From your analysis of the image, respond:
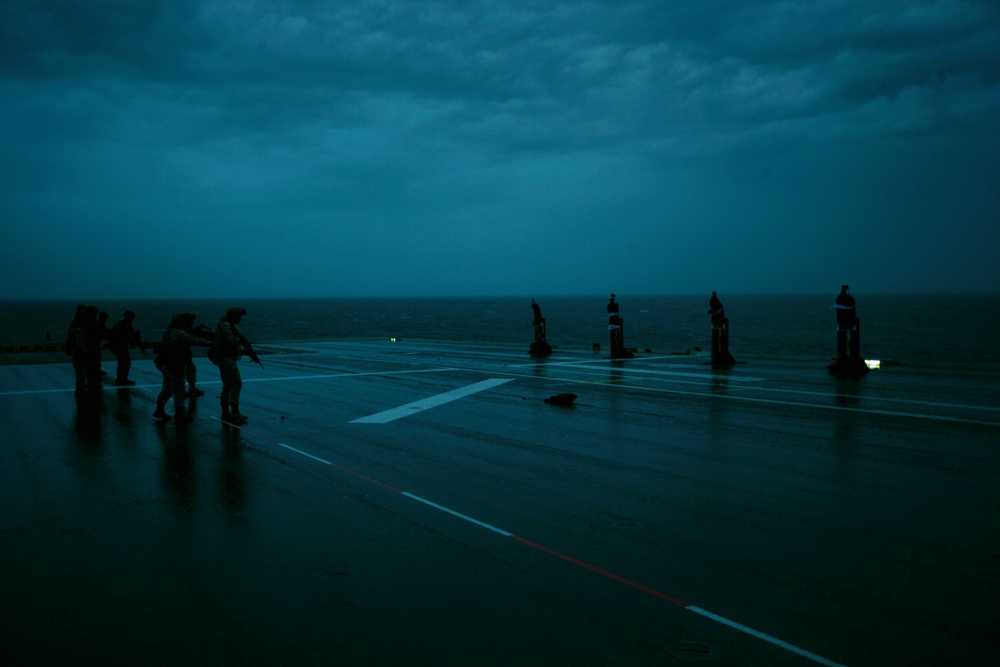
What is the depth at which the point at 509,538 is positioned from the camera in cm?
616

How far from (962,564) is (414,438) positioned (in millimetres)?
7080

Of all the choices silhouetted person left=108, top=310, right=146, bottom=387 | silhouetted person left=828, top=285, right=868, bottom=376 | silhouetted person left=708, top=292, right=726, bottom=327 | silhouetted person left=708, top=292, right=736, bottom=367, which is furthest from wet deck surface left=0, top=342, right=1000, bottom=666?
silhouetted person left=708, top=292, right=736, bottom=367

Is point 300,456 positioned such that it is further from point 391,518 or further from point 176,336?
point 176,336

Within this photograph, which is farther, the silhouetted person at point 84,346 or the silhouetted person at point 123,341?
the silhouetted person at point 123,341

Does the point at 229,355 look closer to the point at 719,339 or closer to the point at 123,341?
the point at 123,341

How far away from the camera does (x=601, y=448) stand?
32.8 feet

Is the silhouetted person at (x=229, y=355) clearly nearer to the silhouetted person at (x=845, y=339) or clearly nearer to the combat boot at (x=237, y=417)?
the combat boot at (x=237, y=417)

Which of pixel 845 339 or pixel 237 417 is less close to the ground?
pixel 845 339

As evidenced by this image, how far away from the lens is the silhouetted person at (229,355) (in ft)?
40.1

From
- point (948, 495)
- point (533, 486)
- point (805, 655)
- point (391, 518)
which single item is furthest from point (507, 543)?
point (948, 495)

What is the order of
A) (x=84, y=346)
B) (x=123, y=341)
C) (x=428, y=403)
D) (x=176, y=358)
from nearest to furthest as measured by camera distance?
(x=176, y=358)
(x=428, y=403)
(x=84, y=346)
(x=123, y=341)

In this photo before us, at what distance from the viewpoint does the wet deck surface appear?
431 cm

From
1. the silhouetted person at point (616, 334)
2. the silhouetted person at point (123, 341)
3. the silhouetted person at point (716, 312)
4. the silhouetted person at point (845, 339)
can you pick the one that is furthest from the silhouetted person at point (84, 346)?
the silhouetted person at point (845, 339)

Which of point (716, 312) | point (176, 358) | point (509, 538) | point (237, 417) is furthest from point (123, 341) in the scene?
point (716, 312)
